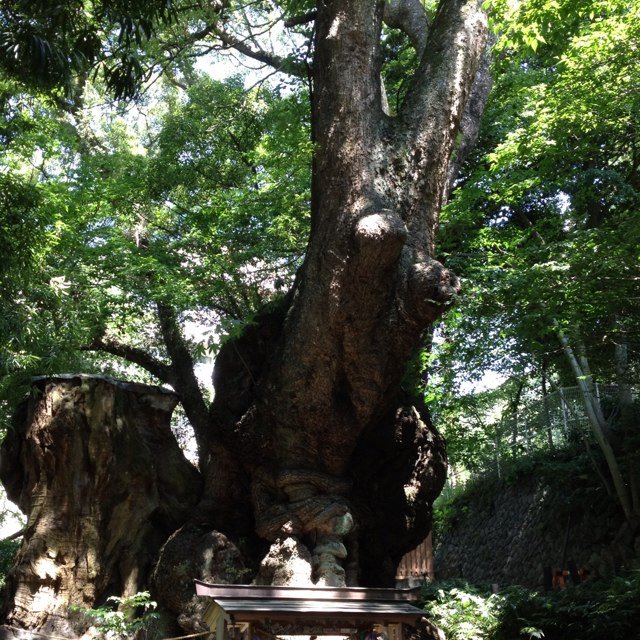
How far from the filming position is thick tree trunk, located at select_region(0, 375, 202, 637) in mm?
7832

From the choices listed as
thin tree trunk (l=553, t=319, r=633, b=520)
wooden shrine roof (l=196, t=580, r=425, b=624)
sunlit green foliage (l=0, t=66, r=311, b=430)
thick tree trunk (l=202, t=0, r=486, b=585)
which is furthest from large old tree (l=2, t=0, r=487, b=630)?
thin tree trunk (l=553, t=319, r=633, b=520)

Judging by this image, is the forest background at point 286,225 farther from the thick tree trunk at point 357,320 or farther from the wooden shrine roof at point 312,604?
the wooden shrine roof at point 312,604

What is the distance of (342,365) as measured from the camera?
7434 millimetres

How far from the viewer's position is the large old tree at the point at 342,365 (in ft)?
23.7

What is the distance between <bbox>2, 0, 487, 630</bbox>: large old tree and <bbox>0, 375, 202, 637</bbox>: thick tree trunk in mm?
44

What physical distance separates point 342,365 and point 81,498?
3.40m

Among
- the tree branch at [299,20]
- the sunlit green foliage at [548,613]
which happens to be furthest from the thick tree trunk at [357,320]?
the sunlit green foliage at [548,613]

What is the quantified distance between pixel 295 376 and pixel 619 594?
4.07m

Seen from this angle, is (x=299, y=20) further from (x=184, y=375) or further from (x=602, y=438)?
(x=602, y=438)

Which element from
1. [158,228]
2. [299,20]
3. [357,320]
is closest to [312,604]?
[357,320]

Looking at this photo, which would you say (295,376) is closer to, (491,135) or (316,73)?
(316,73)

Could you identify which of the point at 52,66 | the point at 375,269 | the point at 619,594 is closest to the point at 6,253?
the point at 52,66

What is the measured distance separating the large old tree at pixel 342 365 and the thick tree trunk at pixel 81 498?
0.04m

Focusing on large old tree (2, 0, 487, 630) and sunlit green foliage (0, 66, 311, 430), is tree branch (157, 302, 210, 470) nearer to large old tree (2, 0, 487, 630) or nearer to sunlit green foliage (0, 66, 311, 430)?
sunlit green foliage (0, 66, 311, 430)
